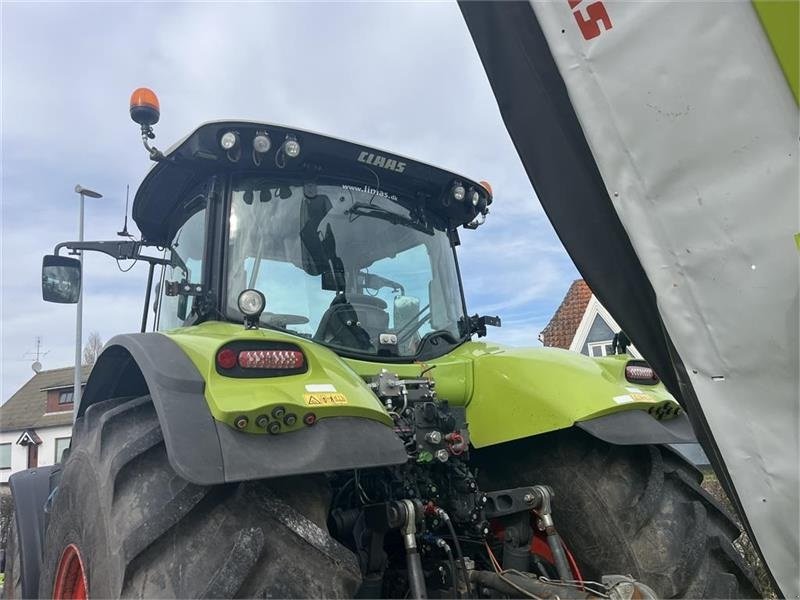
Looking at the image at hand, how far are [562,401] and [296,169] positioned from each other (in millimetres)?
1574

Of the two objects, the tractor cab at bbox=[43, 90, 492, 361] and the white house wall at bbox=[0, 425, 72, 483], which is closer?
the tractor cab at bbox=[43, 90, 492, 361]

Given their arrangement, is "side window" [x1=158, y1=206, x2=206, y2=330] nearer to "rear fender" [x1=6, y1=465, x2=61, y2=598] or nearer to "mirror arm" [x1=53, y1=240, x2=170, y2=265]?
"mirror arm" [x1=53, y1=240, x2=170, y2=265]

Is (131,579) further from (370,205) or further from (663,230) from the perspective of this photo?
→ (370,205)

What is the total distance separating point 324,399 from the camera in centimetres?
205

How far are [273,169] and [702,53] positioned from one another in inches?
82.4

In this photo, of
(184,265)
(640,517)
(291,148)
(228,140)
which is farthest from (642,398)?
(184,265)

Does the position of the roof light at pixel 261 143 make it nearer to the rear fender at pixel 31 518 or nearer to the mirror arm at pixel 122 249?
the mirror arm at pixel 122 249

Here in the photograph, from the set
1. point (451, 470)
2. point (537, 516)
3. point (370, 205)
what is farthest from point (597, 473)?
point (370, 205)

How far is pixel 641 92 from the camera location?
1.32 meters

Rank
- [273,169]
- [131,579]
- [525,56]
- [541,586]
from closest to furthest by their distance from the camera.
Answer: [525,56], [131,579], [541,586], [273,169]

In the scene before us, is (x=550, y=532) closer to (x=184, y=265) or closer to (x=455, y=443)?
(x=455, y=443)

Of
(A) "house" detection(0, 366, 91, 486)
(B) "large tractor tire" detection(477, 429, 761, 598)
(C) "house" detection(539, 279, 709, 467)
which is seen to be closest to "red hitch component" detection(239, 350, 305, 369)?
(B) "large tractor tire" detection(477, 429, 761, 598)

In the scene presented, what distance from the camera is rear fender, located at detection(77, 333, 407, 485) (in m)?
1.82

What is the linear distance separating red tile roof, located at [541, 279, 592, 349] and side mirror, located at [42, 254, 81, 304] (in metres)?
16.1
